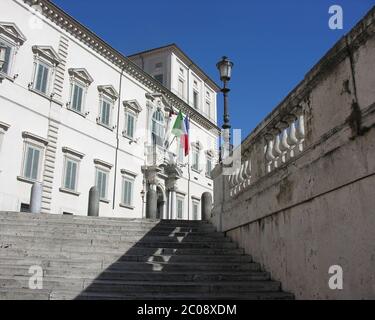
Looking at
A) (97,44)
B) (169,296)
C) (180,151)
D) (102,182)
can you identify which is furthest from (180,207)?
(169,296)

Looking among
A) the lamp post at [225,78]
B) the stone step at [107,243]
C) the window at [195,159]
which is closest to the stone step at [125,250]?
the stone step at [107,243]

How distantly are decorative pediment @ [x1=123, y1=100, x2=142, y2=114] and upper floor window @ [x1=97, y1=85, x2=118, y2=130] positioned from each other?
1.07 meters

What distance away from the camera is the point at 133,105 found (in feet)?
86.6

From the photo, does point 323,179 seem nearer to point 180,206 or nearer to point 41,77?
point 41,77

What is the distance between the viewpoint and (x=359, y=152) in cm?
418

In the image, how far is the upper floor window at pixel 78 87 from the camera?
2158cm

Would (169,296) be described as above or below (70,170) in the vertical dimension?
below

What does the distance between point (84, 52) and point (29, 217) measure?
1487 centimetres

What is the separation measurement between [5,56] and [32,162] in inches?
195

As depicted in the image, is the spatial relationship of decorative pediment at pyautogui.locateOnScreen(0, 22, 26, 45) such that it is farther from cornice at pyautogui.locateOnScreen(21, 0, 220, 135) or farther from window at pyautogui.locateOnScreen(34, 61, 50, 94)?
cornice at pyautogui.locateOnScreen(21, 0, 220, 135)

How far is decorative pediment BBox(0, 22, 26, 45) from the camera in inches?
707

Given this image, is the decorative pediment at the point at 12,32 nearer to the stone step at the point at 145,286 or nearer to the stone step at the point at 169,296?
the stone step at the point at 145,286

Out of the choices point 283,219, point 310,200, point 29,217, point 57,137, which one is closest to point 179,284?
point 283,219
